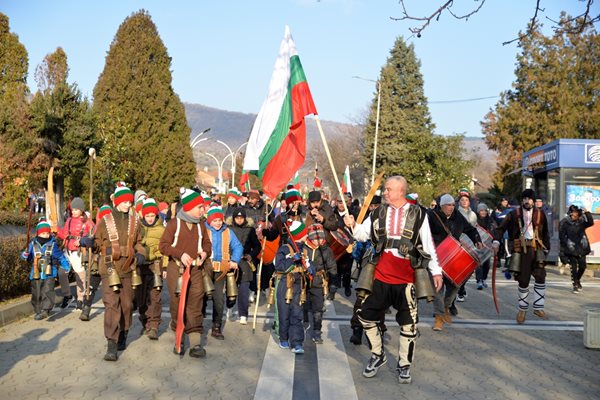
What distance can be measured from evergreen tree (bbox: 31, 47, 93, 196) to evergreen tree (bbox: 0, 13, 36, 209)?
47 cm

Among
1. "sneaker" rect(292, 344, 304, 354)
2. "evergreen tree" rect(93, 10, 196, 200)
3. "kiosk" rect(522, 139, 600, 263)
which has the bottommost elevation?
"sneaker" rect(292, 344, 304, 354)

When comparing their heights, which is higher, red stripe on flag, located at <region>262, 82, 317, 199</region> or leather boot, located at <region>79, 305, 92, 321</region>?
red stripe on flag, located at <region>262, 82, 317, 199</region>

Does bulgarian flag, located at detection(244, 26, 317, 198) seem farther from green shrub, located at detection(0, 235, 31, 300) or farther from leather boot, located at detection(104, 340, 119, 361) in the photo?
green shrub, located at detection(0, 235, 31, 300)

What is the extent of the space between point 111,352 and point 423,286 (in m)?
3.34

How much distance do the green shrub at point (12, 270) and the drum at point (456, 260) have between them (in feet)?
20.7

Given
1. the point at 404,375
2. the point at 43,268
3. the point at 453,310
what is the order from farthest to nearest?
the point at 453,310
the point at 43,268
the point at 404,375

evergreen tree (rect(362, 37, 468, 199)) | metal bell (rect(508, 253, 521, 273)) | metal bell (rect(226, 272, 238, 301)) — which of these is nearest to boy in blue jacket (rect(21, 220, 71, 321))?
metal bell (rect(226, 272, 238, 301))

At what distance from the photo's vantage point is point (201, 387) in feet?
23.6

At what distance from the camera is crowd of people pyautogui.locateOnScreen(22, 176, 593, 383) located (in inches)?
298

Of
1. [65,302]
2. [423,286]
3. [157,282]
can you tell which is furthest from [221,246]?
[65,302]

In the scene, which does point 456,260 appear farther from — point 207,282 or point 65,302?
point 65,302

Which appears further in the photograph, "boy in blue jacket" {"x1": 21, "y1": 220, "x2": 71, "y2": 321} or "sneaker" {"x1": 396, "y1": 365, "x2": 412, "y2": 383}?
"boy in blue jacket" {"x1": 21, "y1": 220, "x2": 71, "y2": 321}

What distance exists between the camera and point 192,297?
349 inches

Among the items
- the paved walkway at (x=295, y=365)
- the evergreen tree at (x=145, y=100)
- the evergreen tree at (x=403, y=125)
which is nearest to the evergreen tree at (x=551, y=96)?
the evergreen tree at (x=403, y=125)
